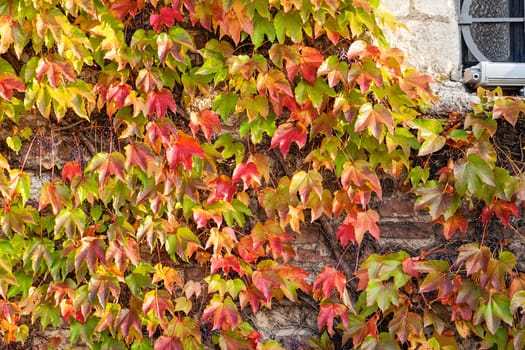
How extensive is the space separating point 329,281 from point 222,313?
0.42 m

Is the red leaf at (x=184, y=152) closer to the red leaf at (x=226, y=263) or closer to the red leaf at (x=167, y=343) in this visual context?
the red leaf at (x=226, y=263)

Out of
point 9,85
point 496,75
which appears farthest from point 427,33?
point 9,85

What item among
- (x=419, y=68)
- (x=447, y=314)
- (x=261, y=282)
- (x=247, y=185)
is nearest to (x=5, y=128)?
(x=247, y=185)

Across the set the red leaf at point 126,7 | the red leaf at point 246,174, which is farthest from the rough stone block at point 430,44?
the red leaf at point 126,7

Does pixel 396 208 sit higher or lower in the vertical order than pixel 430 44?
lower

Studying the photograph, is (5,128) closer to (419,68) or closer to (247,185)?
(247,185)

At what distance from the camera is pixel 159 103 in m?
2.43

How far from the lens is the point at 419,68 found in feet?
8.84

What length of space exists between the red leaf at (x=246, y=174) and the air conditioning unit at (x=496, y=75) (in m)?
0.95

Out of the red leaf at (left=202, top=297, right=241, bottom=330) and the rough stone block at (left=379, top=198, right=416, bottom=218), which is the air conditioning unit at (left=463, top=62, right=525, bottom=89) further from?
the red leaf at (left=202, top=297, right=241, bottom=330)

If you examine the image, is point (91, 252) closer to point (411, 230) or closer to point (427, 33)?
point (411, 230)

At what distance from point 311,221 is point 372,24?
0.76 m

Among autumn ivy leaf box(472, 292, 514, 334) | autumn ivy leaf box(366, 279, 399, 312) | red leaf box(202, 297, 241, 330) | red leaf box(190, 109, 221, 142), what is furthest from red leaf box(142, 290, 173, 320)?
autumn ivy leaf box(472, 292, 514, 334)

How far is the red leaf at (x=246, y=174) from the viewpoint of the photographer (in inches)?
98.0
